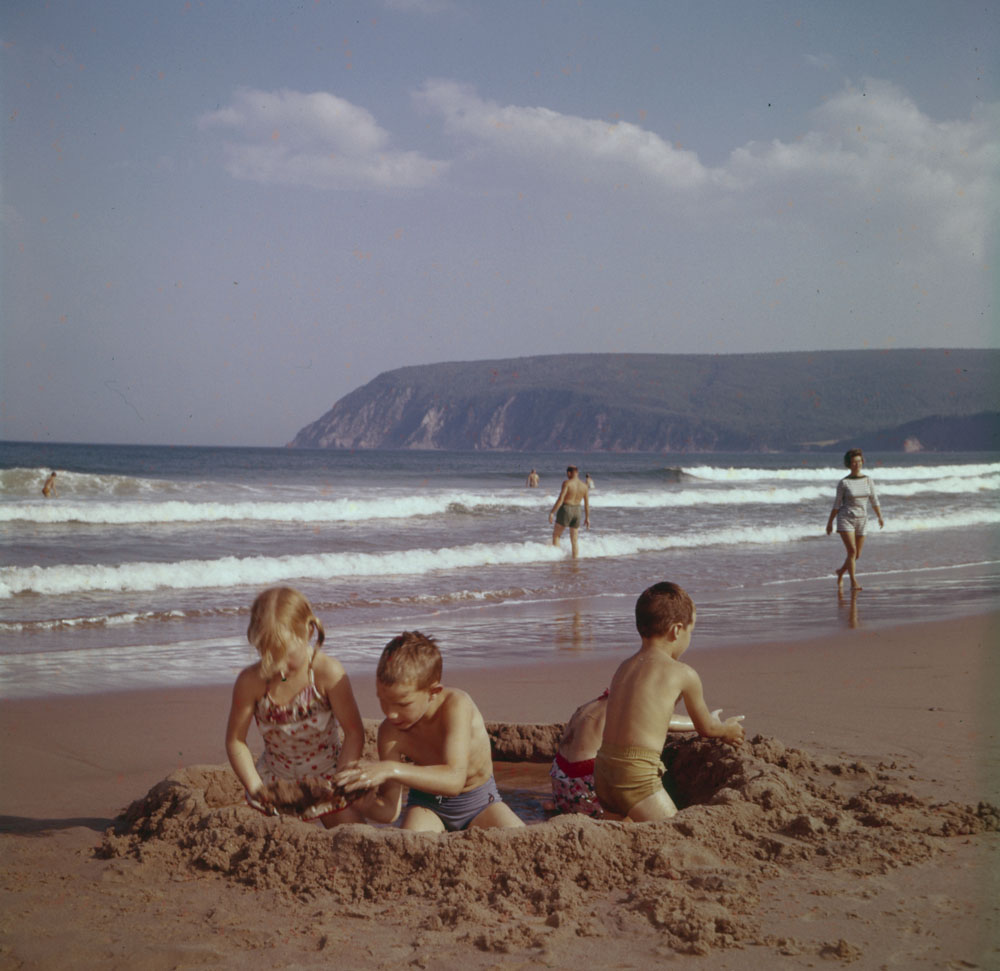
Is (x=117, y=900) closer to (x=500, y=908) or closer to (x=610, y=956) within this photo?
(x=500, y=908)

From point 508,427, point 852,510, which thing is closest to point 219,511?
point 852,510

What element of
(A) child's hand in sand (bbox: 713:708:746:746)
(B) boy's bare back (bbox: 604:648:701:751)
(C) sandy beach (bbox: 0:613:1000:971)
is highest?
(B) boy's bare back (bbox: 604:648:701:751)

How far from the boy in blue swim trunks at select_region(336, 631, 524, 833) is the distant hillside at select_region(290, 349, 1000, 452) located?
95032 millimetres

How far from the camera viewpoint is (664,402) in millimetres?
104875

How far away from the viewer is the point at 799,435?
332 ft

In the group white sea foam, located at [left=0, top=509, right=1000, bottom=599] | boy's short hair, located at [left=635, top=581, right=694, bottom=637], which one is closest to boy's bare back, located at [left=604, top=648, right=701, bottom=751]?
boy's short hair, located at [left=635, top=581, right=694, bottom=637]

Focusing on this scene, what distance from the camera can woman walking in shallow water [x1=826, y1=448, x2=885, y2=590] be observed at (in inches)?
433

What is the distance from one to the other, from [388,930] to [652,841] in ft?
3.39

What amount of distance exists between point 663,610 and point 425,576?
8.73m

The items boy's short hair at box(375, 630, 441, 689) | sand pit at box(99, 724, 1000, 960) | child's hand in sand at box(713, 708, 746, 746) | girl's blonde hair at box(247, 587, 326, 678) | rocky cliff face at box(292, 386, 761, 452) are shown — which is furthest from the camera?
rocky cliff face at box(292, 386, 761, 452)

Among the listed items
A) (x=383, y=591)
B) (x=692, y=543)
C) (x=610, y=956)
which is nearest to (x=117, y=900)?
(x=610, y=956)

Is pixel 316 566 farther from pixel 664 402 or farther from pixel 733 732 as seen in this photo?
pixel 664 402

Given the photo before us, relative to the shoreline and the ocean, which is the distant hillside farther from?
the shoreline

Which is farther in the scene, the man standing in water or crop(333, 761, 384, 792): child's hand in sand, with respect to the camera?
the man standing in water
